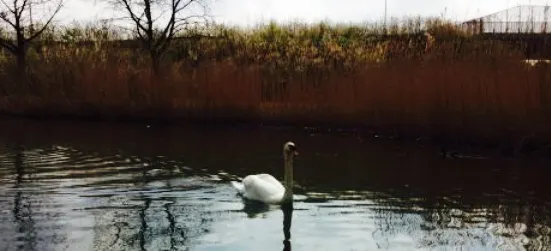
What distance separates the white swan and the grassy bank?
6613 mm

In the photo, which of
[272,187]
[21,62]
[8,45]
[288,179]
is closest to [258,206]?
[272,187]

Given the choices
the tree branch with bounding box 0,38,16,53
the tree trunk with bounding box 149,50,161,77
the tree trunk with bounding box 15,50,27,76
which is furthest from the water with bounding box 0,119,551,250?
the tree branch with bounding box 0,38,16,53

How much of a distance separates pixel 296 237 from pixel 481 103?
8033 millimetres

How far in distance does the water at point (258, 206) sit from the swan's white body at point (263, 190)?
23cm

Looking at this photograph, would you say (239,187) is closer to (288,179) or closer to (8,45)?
(288,179)

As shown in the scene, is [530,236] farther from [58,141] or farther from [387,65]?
[58,141]

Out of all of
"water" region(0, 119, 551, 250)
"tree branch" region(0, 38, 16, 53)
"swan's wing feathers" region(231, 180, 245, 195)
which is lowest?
"water" region(0, 119, 551, 250)

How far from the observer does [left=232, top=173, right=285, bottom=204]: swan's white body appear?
9.18 m

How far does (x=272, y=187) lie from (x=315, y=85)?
8.71 metres

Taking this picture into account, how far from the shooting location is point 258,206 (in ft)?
29.8

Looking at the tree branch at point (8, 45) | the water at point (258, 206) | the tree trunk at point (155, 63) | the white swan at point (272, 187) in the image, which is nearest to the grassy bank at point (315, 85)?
the tree trunk at point (155, 63)

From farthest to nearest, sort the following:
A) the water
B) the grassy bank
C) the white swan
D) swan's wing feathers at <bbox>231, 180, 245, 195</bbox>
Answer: the grassy bank < swan's wing feathers at <bbox>231, 180, 245, 195</bbox> < the white swan < the water

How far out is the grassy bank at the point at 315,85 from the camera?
14.3 meters

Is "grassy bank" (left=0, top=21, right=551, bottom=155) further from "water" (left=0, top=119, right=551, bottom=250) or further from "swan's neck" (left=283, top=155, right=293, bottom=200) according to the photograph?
"swan's neck" (left=283, top=155, right=293, bottom=200)
